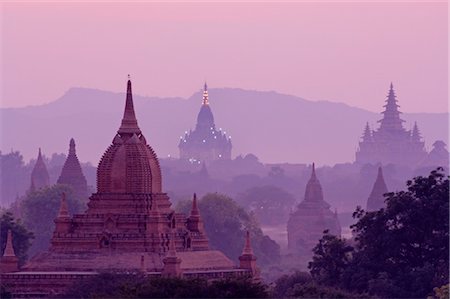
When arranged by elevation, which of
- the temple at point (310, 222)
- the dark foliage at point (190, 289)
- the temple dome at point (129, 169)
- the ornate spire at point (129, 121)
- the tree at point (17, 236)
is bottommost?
the dark foliage at point (190, 289)

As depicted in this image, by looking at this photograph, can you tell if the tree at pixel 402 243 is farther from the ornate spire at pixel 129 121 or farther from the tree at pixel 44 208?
the tree at pixel 44 208

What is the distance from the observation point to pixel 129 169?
2420 inches

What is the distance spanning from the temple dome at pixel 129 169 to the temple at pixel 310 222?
60891mm

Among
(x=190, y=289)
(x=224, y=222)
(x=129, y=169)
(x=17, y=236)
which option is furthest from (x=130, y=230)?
(x=224, y=222)

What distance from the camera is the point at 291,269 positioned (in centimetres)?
10238

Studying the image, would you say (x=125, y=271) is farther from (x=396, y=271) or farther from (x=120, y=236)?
A: (x=396, y=271)

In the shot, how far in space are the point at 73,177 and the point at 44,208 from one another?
13850 mm

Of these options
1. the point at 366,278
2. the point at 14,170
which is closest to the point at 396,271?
the point at 366,278

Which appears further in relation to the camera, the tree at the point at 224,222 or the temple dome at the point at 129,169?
the tree at the point at 224,222

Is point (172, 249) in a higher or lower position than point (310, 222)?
lower

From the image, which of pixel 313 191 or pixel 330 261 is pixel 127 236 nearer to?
pixel 330 261

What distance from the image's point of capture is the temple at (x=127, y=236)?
57.3m

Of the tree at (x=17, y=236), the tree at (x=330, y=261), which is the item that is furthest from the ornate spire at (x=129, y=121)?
the tree at (x=17, y=236)

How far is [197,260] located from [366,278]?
3.66 m
